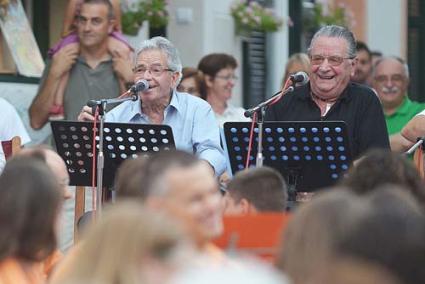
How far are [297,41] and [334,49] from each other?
6.03 m

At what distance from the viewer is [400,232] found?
4.82 metres

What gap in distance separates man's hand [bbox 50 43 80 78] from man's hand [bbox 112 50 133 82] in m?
0.27

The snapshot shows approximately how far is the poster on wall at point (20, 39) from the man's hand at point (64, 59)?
733mm

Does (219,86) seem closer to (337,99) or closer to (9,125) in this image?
(9,125)

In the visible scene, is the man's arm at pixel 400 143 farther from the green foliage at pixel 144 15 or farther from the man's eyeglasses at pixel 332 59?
the green foliage at pixel 144 15

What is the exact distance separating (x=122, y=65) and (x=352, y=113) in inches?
96.3

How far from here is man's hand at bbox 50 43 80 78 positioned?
11594mm

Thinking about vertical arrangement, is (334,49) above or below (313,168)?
above

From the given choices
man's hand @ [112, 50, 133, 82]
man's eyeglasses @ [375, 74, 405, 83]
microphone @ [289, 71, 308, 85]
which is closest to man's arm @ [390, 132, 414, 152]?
microphone @ [289, 71, 308, 85]

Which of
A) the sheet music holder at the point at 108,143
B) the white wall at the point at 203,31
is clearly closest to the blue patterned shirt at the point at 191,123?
the sheet music holder at the point at 108,143

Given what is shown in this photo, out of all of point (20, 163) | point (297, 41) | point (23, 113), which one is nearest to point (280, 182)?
point (20, 163)

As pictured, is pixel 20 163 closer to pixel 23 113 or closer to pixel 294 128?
pixel 294 128

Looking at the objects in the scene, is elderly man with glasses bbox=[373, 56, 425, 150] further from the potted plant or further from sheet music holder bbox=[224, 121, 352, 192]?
sheet music holder bbox=[224, 121, 352, 192]

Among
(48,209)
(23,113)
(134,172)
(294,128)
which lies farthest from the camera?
(23,113)
